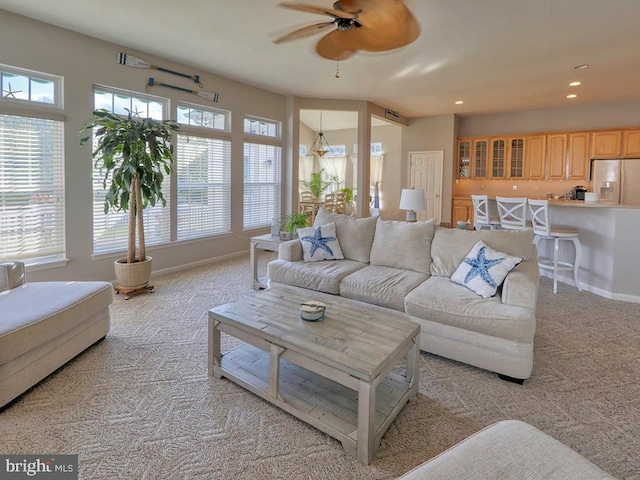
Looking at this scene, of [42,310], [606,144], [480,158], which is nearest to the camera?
[42,310]

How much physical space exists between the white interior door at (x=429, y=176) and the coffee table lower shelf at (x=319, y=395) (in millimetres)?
7053

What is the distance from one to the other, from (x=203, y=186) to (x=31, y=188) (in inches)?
88.0

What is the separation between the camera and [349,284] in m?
3.21

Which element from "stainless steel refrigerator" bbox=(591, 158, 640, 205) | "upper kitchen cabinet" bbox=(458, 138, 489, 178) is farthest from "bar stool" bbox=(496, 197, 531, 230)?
"upper kitchen cabinet" bbox=(458, 138, 489, 178)

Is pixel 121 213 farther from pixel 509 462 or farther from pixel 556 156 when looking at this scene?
pixel 556 156

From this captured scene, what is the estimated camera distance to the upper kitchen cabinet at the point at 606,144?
700 centimetres

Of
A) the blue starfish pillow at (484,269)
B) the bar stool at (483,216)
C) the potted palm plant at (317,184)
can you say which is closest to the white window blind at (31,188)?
the blue starfish pillow at (484,269)

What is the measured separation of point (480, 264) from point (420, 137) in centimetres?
671

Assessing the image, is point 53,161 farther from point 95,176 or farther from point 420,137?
point 420,137

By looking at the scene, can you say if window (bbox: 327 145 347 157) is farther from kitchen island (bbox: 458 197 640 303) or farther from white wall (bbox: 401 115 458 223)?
kitchen island (bbox: 458 197 640 303)

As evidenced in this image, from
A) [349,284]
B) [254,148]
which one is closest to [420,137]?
[254,148]

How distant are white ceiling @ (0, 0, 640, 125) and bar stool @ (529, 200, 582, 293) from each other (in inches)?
75.3

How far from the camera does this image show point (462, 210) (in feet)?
28.2

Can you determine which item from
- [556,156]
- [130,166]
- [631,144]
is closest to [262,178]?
[130,166]
